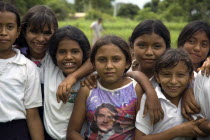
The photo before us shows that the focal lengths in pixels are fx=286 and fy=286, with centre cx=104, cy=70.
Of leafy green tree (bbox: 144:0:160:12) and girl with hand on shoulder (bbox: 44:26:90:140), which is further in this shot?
leafy green tree (bbox: 144:0:160:12)

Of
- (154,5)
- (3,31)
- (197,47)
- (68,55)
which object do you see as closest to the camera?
(3,31)

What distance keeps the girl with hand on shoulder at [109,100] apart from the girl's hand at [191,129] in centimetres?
37

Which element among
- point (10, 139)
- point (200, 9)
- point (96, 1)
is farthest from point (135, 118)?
point (96, 1)

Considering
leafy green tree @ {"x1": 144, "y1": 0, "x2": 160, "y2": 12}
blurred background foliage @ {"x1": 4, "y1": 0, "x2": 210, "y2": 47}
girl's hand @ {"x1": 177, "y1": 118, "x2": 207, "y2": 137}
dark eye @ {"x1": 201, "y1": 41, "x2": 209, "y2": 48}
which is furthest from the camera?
leafy green tree @ {"x1": 144, "y1": 0, "x2": 160, "y2": 12}

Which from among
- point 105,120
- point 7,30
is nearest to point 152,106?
point 105,120

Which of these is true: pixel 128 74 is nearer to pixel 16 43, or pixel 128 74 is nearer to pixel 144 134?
pixel 144 134

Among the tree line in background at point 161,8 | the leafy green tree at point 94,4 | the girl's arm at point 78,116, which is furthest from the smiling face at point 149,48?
the leafy green tree at point 94,4

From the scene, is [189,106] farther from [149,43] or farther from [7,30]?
[7,30]

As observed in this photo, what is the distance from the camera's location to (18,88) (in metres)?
2.23

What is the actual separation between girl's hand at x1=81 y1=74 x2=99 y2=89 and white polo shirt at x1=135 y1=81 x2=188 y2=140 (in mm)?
409

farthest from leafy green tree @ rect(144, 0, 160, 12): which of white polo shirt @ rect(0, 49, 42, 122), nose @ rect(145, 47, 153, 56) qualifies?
white polo shirt @ rect(0, 49, 42, 122)

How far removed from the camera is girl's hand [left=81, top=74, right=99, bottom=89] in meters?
2.27

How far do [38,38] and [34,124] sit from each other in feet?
2.41

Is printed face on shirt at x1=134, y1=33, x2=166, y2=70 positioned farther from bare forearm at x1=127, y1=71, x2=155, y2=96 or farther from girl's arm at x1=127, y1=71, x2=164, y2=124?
girl's arm at x1=127, y1=71, x2=164, y2=124
